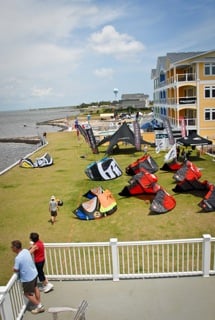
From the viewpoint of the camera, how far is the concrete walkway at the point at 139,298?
21.5 feet

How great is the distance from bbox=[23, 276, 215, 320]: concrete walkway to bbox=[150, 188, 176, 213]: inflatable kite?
5.59 m

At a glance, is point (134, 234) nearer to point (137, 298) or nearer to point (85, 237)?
point (85, 237)

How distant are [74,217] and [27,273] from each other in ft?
22.9

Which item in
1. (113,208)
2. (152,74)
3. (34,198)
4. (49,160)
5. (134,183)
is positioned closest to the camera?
(113,208)

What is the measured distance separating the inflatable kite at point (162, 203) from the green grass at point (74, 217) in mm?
258

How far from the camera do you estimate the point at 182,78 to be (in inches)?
1383

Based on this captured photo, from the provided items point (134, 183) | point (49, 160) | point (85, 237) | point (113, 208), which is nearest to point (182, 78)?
point (49, 160)

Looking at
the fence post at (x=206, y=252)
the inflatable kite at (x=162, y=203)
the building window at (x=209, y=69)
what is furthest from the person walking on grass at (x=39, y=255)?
the building window at (x=209, y=69)

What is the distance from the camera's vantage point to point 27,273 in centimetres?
664

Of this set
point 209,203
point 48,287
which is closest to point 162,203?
point 209,203

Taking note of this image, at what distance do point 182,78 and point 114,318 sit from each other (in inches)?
1282

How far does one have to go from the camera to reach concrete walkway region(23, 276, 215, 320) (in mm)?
6559

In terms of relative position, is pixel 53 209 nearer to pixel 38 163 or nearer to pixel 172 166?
pixel 172 166

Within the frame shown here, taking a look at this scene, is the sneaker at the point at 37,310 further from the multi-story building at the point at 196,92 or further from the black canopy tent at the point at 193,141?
the multi-story building at the point at 196,92
